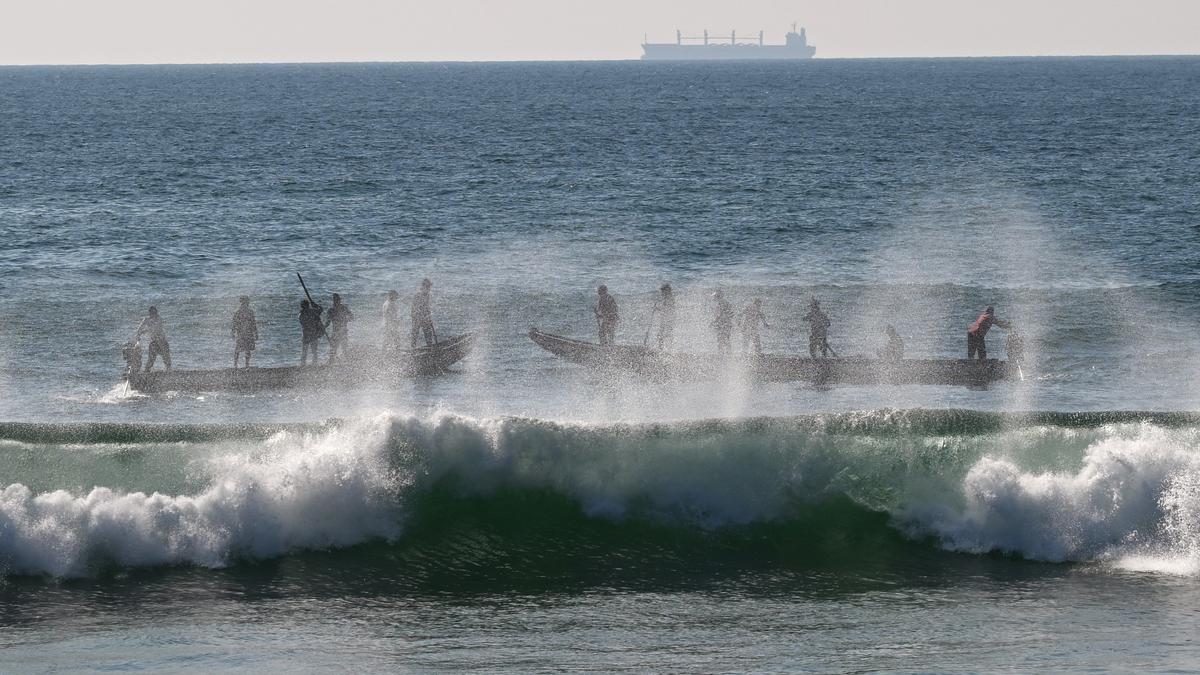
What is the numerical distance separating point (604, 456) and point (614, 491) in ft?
2.22

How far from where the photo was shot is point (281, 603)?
17.4 meters

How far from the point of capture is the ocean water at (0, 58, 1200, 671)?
16438mm

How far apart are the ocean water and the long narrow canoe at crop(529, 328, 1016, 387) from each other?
0.58 m

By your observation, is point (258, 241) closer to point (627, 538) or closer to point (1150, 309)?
point (1150, 309)

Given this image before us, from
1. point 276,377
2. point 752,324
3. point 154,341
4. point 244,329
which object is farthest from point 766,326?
point 154,341

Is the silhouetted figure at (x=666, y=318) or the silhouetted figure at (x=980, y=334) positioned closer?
the silhouetted figure at (x=980, y=334)

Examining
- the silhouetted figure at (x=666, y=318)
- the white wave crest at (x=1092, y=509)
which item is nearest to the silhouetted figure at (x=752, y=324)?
the silhouetted figure at (x=666, y=318)

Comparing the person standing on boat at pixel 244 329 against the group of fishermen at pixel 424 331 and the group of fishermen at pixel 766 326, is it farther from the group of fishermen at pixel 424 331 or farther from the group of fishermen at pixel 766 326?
the group of fishermen at pixel 766 326

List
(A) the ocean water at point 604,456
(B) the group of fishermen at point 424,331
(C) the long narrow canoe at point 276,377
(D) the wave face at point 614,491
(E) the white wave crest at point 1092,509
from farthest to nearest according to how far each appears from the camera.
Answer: (B) the group of fishermen at point 424,331, (C) the long narrow canoe at point 276,377, (D) the wave face at point 614,491, (E) the white wave crest at point 1092,509, (A) the ocean water at point 604,456

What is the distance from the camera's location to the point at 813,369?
29609mm

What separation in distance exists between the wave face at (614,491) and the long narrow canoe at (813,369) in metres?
7.27

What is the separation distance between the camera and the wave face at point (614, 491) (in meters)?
18.9

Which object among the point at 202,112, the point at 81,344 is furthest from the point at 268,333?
the point at 202,112

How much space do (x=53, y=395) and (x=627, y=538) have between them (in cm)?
1472
